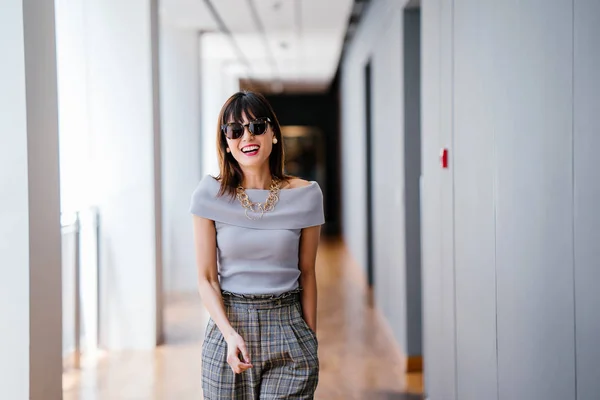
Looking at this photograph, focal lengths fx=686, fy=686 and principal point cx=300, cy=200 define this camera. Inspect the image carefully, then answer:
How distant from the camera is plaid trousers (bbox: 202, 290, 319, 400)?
1.94m

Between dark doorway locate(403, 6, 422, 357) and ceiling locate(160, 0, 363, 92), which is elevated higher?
ceiling locate(160, 0, 363, 92)

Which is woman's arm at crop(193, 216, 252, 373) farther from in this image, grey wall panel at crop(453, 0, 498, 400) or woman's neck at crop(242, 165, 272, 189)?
grey wall panel at crop(453, 0, 498, 400)

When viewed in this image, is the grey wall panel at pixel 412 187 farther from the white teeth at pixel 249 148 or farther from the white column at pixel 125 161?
the white teeth at pixel 249 148

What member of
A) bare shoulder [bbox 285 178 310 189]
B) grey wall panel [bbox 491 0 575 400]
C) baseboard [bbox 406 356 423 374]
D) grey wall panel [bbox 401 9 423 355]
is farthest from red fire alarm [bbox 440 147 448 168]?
baseboard [bbox 406 356 423 374]

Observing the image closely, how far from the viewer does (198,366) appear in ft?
17.5

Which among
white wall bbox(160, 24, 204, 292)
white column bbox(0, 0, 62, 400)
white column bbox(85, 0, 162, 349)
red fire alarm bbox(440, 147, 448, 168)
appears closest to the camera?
white column bbox(0, 0, 62, 400)

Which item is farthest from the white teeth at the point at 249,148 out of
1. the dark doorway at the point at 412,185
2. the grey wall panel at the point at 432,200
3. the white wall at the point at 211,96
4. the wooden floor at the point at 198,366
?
the white wall at the point at 211,96

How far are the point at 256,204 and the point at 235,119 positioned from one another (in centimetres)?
27

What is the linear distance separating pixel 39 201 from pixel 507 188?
2.17m

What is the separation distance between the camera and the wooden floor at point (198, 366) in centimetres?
465

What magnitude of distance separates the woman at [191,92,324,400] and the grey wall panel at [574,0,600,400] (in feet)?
2.58

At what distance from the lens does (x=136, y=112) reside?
586 centimetres

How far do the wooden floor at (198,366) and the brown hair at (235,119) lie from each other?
2.76 m

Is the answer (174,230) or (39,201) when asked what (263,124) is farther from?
(174,230)
